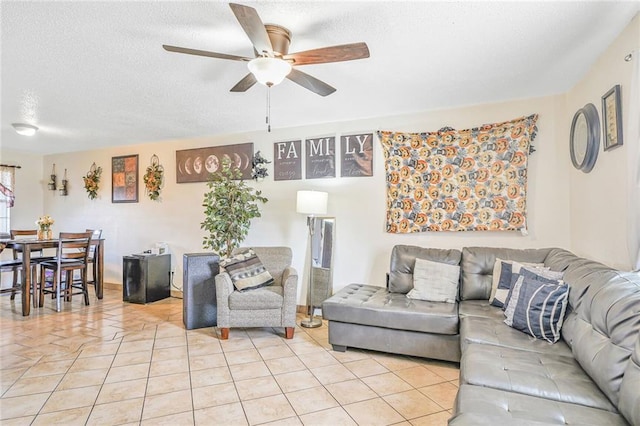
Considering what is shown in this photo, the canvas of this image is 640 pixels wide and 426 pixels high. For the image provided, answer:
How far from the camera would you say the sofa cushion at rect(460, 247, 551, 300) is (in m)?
2.98

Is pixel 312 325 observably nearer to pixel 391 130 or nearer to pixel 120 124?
pixel 391 130

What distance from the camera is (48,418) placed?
1966 millimetres

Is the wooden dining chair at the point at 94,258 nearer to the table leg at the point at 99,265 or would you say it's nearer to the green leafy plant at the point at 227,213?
the table leg at the point at 99,265

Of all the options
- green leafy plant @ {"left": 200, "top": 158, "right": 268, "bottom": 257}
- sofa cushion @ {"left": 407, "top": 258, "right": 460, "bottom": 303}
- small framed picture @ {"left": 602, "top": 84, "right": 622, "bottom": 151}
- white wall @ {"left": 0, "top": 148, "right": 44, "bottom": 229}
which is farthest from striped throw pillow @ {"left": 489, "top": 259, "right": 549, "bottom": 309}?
white wall @ {"left": 0, "top": 148, "right": 44, "bottom": 229}

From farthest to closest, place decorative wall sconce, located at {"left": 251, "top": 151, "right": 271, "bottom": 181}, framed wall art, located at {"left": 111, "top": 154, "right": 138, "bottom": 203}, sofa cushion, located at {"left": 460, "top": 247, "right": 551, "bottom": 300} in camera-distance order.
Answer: framed wall art, located at {"left": 111, "top": 154, "right": 138, "bottom": 203} → decorative wall sconce, located at {"left": 251, "top": 151, "right": 271, "bottom": 181} → sofa cushion, located at {"left": 460, "top": 247, "right": 551, "bottom": 300}

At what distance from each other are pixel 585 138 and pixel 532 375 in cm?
203

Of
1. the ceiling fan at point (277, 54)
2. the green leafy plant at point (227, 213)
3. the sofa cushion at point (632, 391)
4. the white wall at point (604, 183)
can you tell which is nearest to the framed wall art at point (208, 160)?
the green leafy plant at point (227, 213)

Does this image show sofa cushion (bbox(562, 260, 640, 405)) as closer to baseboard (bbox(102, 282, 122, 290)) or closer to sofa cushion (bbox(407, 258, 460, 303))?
sofa cushion (bbox(407, 258, 460, 303))

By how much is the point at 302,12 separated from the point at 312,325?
288cm

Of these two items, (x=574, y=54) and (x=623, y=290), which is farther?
(x=574, y=54)

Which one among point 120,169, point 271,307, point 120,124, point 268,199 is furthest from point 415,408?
point 120,169

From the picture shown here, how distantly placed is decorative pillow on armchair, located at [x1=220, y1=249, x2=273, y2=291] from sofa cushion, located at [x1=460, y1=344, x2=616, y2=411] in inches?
84.4

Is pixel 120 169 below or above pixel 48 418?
above

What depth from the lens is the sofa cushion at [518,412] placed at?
123cm
